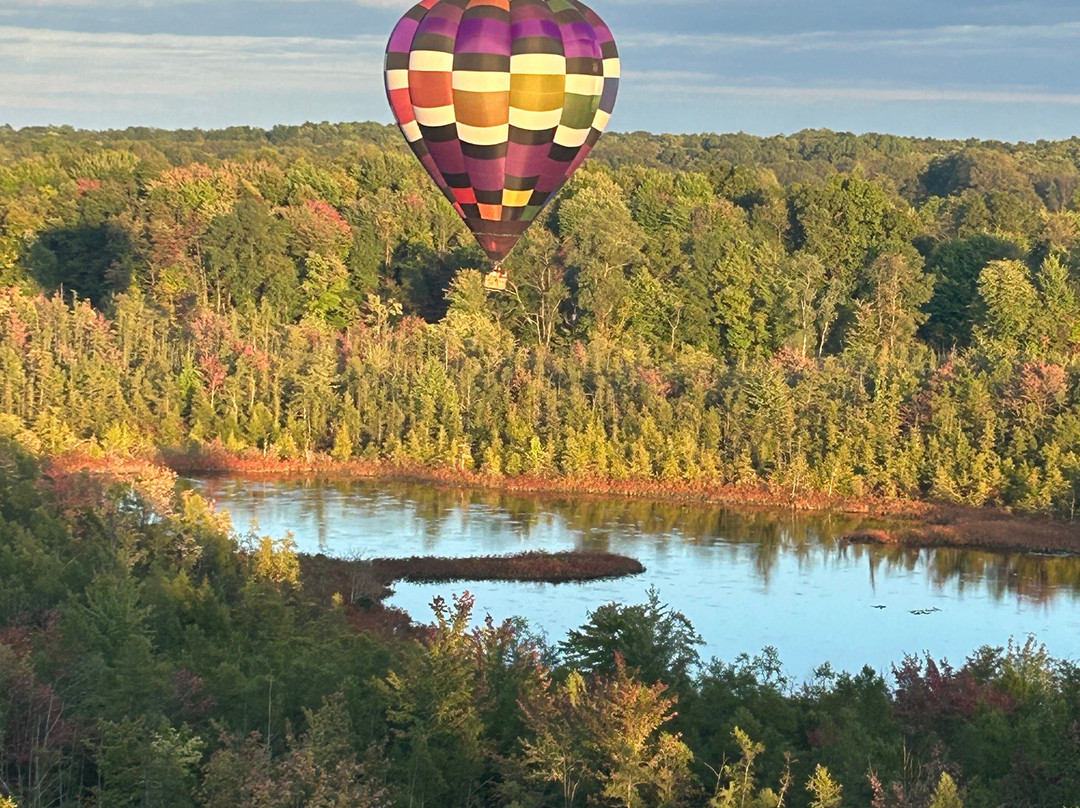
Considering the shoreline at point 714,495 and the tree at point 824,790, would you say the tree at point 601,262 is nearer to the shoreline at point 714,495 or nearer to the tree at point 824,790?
the shoreline at point 714,495

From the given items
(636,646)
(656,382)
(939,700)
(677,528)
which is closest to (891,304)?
(656,382)

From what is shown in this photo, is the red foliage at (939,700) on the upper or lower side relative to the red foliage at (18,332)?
lower

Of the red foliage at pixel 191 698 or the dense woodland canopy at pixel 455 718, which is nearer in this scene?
the dense woodland canopy at pixel 455 718

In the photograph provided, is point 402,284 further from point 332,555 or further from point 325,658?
point 325,658

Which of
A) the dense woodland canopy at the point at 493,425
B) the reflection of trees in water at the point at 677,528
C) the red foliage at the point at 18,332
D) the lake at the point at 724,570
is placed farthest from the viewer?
the red foliage at the point at 18,332

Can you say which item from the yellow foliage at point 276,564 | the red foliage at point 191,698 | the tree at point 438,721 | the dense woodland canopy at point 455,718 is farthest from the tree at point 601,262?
the red foliage at point 191,698

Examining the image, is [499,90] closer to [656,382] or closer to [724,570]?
[724,570]

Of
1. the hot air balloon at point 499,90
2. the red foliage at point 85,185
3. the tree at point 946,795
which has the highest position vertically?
the red foliage at point 85,185

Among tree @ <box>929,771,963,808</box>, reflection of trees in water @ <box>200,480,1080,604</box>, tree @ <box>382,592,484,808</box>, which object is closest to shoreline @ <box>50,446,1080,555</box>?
reflection of trees in water @ <box>200,480,1080,604</box>
